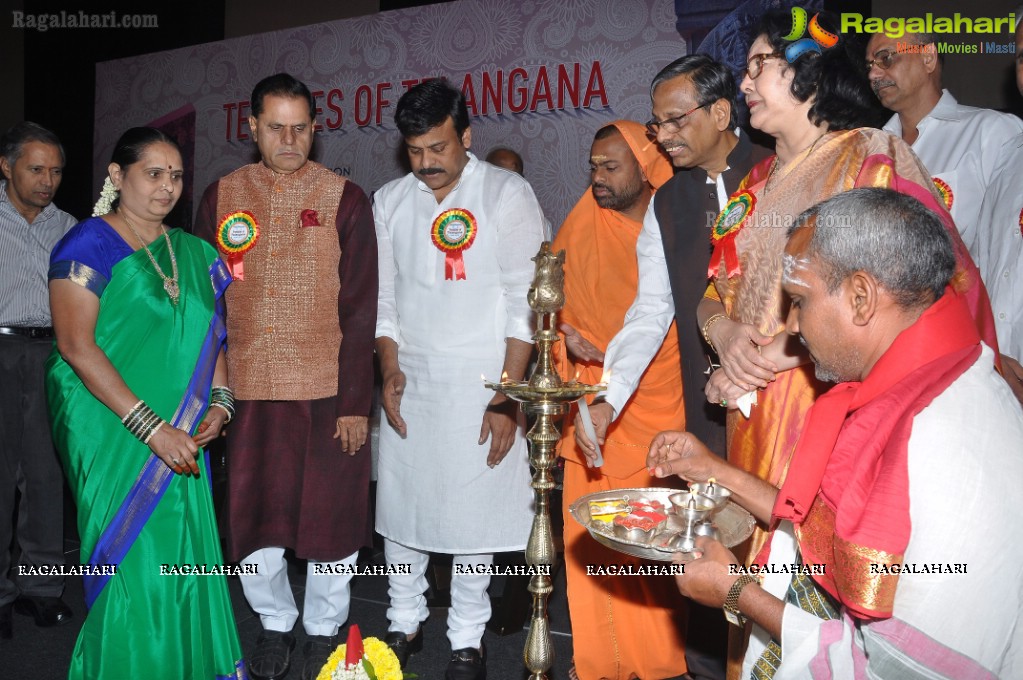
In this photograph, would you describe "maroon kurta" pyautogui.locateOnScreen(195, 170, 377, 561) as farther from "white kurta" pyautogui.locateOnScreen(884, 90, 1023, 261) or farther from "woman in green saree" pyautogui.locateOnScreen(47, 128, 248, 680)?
"white kurta" pyautogui.locateOnScreen(884, 90, 1023, 261)

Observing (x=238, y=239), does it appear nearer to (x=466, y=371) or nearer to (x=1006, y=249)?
(x=466, y=371)

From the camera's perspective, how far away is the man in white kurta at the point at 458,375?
316 cm

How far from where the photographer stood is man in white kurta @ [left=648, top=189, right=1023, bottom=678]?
1.29 meters

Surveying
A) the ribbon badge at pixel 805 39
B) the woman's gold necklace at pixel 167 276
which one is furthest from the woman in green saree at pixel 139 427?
the ribbon badge at pixel 805 39

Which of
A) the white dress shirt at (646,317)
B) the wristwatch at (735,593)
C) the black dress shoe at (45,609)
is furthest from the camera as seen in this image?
the black dress shoe at (45,609)

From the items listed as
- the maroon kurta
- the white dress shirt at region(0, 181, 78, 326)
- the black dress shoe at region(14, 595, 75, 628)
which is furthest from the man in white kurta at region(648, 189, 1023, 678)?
the white dress shirt at region(0, 181, 78, 326)

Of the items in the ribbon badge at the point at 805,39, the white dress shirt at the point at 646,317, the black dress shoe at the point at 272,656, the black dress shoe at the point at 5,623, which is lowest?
the black dress shoe at the point at 5,623

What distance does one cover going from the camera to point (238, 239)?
3.19m

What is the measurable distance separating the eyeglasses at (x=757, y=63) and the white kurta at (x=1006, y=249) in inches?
49.7

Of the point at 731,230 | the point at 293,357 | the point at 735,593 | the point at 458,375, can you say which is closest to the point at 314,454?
the point at 293,357

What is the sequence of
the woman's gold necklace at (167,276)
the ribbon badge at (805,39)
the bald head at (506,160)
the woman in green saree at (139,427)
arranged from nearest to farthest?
the ribbon badge at (805,39)
the woman in green saree at (139,427)
the woman's gold necklace at (167,276)
the bald head at (506,160)

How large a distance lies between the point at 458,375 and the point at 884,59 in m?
2.08

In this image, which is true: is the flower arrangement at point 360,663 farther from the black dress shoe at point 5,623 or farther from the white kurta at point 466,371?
the black dress shoe at point 5,623

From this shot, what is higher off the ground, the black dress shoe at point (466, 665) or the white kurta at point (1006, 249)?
the white kurta at point (1006, 249)
